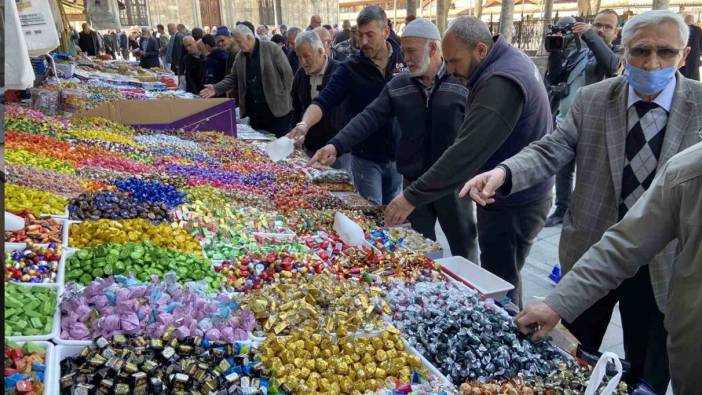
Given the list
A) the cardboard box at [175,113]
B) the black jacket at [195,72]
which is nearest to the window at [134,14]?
the black jacket at [195,72]

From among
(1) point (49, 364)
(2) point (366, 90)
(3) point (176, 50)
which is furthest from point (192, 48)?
(1) point (49, 364)

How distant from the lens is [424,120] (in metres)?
3.09

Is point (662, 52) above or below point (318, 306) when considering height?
above

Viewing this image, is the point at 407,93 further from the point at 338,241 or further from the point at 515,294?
the point at 515,294

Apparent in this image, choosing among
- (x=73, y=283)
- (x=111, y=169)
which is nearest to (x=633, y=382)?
(x=73, y=283)

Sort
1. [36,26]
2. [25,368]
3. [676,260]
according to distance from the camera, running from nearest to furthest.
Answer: [25,368]
[676,260]
[36,26]

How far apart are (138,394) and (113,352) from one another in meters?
0.16

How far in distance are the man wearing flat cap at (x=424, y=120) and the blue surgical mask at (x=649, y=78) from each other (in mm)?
1075

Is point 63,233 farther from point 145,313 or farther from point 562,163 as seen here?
point 562,163

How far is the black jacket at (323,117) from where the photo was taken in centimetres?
445

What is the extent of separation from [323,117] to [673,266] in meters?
3.26

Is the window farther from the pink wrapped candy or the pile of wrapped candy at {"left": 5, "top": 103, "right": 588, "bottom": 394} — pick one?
the pink wrapped candy

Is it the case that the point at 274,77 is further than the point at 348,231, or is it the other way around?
the point at 274,77

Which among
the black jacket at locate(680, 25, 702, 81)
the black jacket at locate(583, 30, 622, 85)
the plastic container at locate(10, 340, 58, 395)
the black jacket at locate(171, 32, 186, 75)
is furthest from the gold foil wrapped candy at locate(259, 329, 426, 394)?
the black jacket at locate(171, 32, 186, 75)
